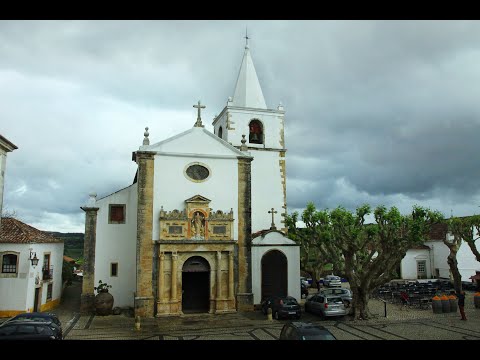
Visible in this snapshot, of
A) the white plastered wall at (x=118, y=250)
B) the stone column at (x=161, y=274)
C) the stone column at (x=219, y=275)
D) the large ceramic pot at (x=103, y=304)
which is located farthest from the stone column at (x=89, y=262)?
the stone column at (x=219, y=275)

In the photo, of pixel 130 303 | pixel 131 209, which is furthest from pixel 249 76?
pixel 130 303

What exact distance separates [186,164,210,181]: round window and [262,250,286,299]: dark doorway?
23.5ft

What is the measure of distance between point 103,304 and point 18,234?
7.46 meters

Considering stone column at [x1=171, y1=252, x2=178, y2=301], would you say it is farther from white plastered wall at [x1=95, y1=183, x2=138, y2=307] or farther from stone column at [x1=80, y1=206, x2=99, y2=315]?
stone column at [x1=80, y1=206, x2=99, y2=315]

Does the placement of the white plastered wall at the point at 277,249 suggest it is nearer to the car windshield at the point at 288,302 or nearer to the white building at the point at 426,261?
the car windshield at the point at 288,302

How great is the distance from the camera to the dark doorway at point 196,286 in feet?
Answer: 88.6

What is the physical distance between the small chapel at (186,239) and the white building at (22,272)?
3.05 metres

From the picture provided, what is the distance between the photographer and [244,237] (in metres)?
28.1
